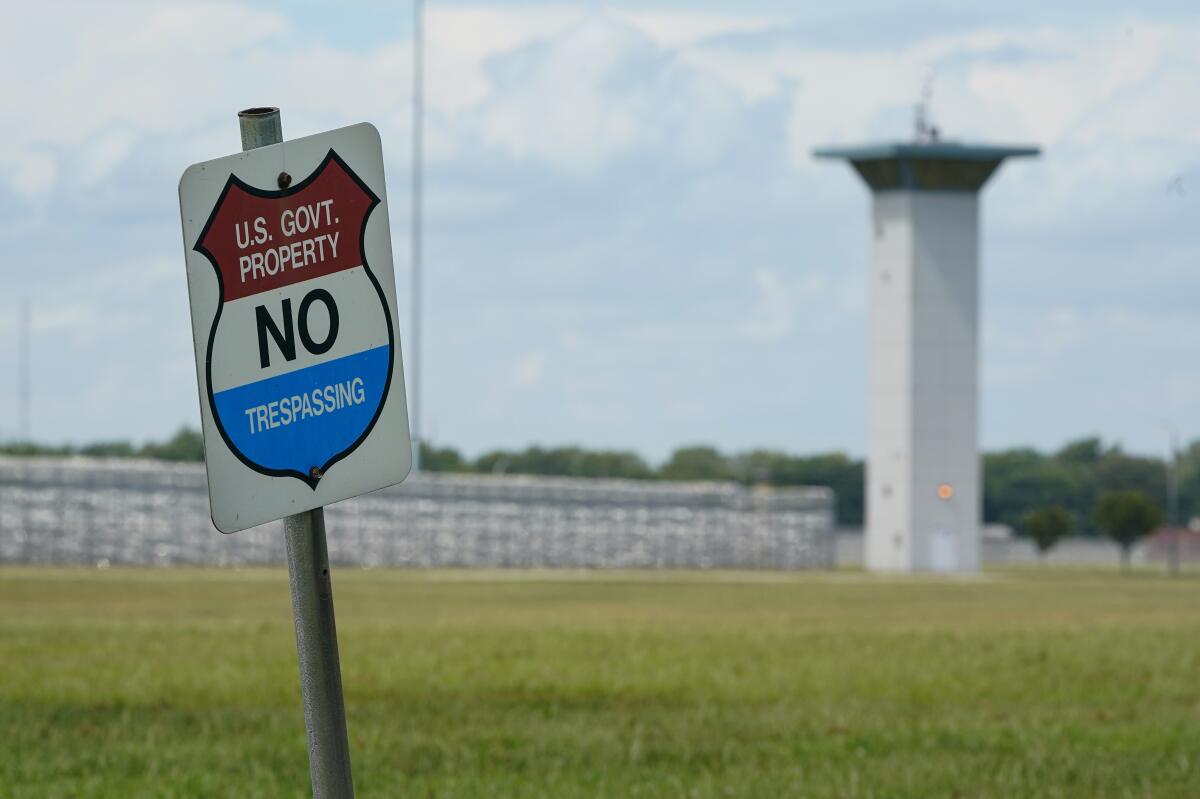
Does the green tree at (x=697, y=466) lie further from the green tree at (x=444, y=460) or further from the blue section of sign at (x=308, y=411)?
the blue section of sign at (x=308, y=411)

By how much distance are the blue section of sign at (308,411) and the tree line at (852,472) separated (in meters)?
133

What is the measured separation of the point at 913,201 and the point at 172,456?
61804 mm

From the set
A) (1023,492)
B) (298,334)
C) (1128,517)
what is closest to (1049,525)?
(1128,517)

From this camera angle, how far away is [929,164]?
8250cm

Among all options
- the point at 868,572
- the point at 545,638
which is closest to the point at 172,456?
the point at 868,572

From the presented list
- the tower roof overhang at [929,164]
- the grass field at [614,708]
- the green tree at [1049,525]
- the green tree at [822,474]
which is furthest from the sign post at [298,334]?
the green tree at [822,474]

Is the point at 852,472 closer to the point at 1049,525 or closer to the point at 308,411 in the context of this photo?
the point at 1049,525

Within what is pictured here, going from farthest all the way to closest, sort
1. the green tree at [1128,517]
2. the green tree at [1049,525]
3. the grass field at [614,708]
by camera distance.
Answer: the green tree at [1049,525] → the green tree at [1128,517] → the grass field at [614,708]

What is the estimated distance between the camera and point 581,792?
11094 millimetres

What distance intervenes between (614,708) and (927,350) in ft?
221

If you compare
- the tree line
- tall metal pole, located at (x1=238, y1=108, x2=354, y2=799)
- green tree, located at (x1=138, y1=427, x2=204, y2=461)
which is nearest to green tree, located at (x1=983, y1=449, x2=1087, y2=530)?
the tree line

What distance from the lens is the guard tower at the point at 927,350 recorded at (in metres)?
82.2

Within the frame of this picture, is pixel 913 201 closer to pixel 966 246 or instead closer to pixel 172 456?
pixel 966 246

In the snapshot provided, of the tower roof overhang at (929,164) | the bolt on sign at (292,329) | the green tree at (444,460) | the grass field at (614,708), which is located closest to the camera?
the bolt on sign at (292,329)
